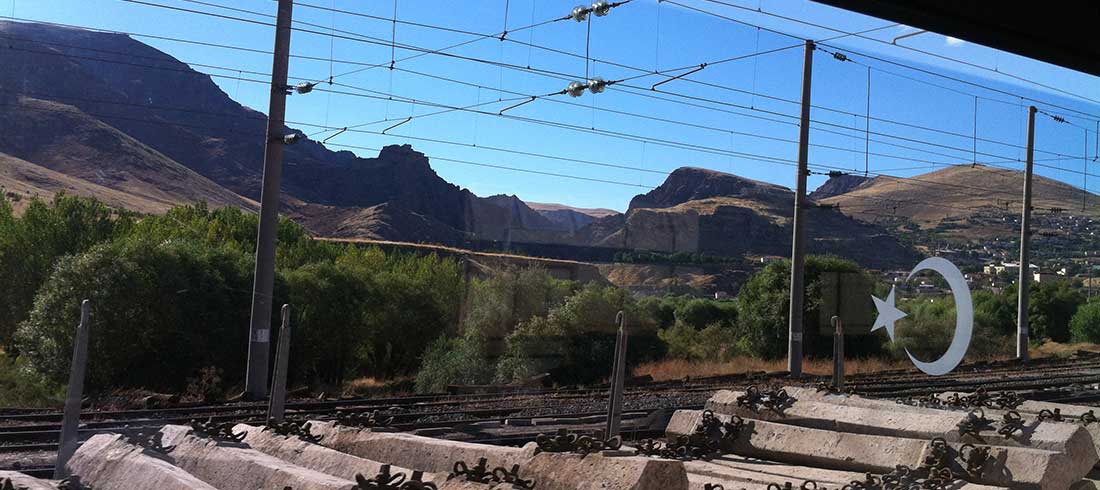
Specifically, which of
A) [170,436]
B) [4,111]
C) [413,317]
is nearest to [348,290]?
[413,317]

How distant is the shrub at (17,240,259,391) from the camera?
63.0 ft

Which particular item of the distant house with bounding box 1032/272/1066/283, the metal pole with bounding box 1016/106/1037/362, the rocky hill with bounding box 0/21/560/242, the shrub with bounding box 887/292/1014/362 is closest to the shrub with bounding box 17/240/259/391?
the rocky hill with bounding box 0/21/560/242

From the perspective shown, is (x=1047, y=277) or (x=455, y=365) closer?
(x=455, y=365)

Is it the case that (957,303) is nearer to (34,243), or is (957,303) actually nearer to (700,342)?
(700,342)

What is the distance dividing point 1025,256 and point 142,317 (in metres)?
25.0

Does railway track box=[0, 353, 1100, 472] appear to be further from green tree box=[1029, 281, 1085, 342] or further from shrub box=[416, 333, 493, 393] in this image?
green tree box=[1029, 281, 1085, 342]

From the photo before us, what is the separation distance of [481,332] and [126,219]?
1346 cm

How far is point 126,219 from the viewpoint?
103 feet

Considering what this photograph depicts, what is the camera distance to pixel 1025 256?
98.4 ft

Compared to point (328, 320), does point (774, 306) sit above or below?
above

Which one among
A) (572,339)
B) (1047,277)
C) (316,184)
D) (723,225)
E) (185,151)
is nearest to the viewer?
(572,339)

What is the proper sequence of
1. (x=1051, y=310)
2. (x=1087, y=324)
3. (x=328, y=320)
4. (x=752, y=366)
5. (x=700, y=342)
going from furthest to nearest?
(x=700, y=342), (x=1051, y=310), (x=752, y=366), (x=1087, y=324), (x=328, y=320)

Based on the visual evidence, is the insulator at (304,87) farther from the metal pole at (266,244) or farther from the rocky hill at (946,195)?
the rocky hill at (946,195)

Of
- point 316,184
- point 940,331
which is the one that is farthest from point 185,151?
point 940,331
